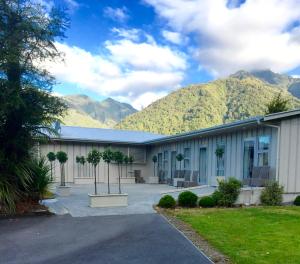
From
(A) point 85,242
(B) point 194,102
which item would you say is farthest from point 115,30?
(B) point 194,102

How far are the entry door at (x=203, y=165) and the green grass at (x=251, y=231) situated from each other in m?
6.44

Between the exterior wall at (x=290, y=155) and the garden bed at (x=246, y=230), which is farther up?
the exterior wall at (x=290, y=155)

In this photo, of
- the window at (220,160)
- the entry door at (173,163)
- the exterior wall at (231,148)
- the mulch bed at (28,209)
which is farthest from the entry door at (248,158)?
the mulch bed at (28,209)

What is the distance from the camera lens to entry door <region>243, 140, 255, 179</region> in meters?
12.4

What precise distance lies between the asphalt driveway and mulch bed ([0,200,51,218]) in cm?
41

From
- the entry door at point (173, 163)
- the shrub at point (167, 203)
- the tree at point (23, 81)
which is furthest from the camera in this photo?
the entry door at point (173, 163)

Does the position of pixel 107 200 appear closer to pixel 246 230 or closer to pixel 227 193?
pixel 227 193

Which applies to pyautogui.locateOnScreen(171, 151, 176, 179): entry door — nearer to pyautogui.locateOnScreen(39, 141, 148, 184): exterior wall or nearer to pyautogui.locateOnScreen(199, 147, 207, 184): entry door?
pyautogui.locateOnScreen(199, 147, 207, 184): entry door

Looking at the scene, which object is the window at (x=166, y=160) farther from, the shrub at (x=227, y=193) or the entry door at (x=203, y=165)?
the shrub at (x=227, y=193)

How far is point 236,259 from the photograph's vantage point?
491 centimetres

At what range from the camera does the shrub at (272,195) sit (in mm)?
10266

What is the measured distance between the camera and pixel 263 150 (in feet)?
38.3

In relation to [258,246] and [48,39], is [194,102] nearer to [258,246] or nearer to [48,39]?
[48,39]

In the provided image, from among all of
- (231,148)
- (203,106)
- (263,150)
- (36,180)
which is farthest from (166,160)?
(203,106)
